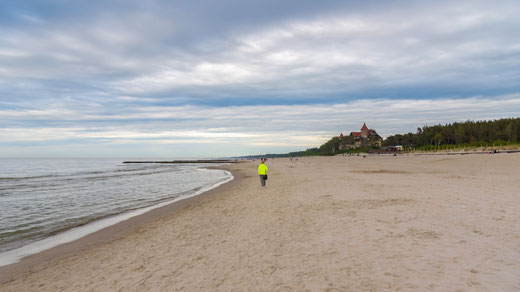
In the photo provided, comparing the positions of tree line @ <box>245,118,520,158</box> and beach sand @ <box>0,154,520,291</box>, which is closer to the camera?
beach sand @ <box>0,154,520,291</box>

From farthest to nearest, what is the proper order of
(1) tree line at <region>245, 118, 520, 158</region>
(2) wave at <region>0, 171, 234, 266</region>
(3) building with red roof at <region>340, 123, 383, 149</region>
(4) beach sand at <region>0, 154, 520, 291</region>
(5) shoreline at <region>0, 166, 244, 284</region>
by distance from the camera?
1. (3) building with red roof at <region>340, 123, 383, 149</region>
2. (1) tree line at <region>245, 118, 520, 158</region>
3. (2) wave at <region>0, 171, 234, 266</region>
4. (5) shoreline at <region>0, 166, 244, 284</region>
5. (4) beach sand at <region>0, 154, 520, 291</region>

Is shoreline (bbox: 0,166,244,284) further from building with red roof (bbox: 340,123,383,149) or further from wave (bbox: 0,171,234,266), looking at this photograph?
building with red roof (bbox: 340,123,383,149)

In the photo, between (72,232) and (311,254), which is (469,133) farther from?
(72,232)

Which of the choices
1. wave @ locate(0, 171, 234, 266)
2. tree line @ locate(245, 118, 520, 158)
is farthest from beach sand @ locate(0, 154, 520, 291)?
tree line @ locate(245, 118, 520, 158)

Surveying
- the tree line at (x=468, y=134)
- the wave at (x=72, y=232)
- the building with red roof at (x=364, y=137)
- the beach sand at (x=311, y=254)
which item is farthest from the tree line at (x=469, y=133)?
the wave at (x=72, y=232)

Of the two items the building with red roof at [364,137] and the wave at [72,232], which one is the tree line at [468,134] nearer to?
the building with red roof at [364,137]

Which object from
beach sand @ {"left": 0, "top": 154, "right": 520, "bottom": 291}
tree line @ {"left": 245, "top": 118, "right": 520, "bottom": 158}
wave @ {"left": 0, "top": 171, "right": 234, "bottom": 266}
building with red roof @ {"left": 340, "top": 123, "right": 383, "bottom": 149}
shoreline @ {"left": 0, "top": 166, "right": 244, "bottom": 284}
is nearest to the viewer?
beach sand @ {"left": 0, "top": 154, "right": 520, "bottom": 291}

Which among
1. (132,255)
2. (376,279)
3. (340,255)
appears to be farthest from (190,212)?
(376,279)

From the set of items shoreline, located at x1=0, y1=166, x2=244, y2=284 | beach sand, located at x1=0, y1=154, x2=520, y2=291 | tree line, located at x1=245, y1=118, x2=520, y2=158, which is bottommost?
shoreline, located at x1=0, y1=166, x2=244, y2=284

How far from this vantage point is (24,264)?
25.9ft

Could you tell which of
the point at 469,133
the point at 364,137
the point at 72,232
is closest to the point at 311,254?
the point at 72,232

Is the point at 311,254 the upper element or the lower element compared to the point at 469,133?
lower

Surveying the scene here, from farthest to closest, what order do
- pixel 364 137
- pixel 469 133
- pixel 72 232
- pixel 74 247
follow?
pixel 364 137 → pixel 469 133 → pixel 72 232 → pixel 74 247

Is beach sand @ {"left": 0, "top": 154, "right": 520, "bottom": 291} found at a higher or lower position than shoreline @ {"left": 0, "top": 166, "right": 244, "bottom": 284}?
higher
